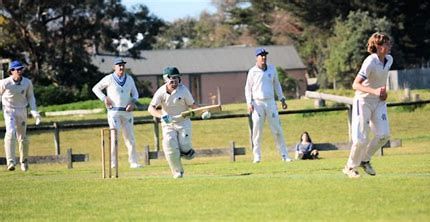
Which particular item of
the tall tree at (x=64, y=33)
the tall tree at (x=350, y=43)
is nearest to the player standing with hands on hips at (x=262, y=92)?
the tall tree at (x=64, y=33)

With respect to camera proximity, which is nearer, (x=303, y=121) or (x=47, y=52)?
(x=303, y=121)

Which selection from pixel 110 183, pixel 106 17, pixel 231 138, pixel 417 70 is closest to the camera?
pixel 110 183

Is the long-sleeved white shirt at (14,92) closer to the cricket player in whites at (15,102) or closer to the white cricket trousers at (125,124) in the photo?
the cricket player in whites at (15,102)

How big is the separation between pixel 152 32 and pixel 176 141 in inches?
2033

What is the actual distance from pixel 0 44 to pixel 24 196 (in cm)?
4666

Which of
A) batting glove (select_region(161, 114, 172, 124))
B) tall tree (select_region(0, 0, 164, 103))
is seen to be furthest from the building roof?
batting glove (select_region(161, 114, 172, 124))

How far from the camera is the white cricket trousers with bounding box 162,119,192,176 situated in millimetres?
17953

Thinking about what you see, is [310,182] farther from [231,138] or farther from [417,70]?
[417,70]

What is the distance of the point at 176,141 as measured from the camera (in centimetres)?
1803

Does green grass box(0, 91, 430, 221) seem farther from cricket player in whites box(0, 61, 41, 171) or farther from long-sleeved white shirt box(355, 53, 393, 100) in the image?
long-sleeved white shirt box(355, 53, 393, 100)

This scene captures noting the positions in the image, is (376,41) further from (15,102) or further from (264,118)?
(15,102)

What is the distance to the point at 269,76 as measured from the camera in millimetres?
23078

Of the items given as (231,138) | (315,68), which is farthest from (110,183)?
(315,68)

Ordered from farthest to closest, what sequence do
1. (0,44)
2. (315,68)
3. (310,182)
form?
(315,68) → (0,44) → (310,182)
